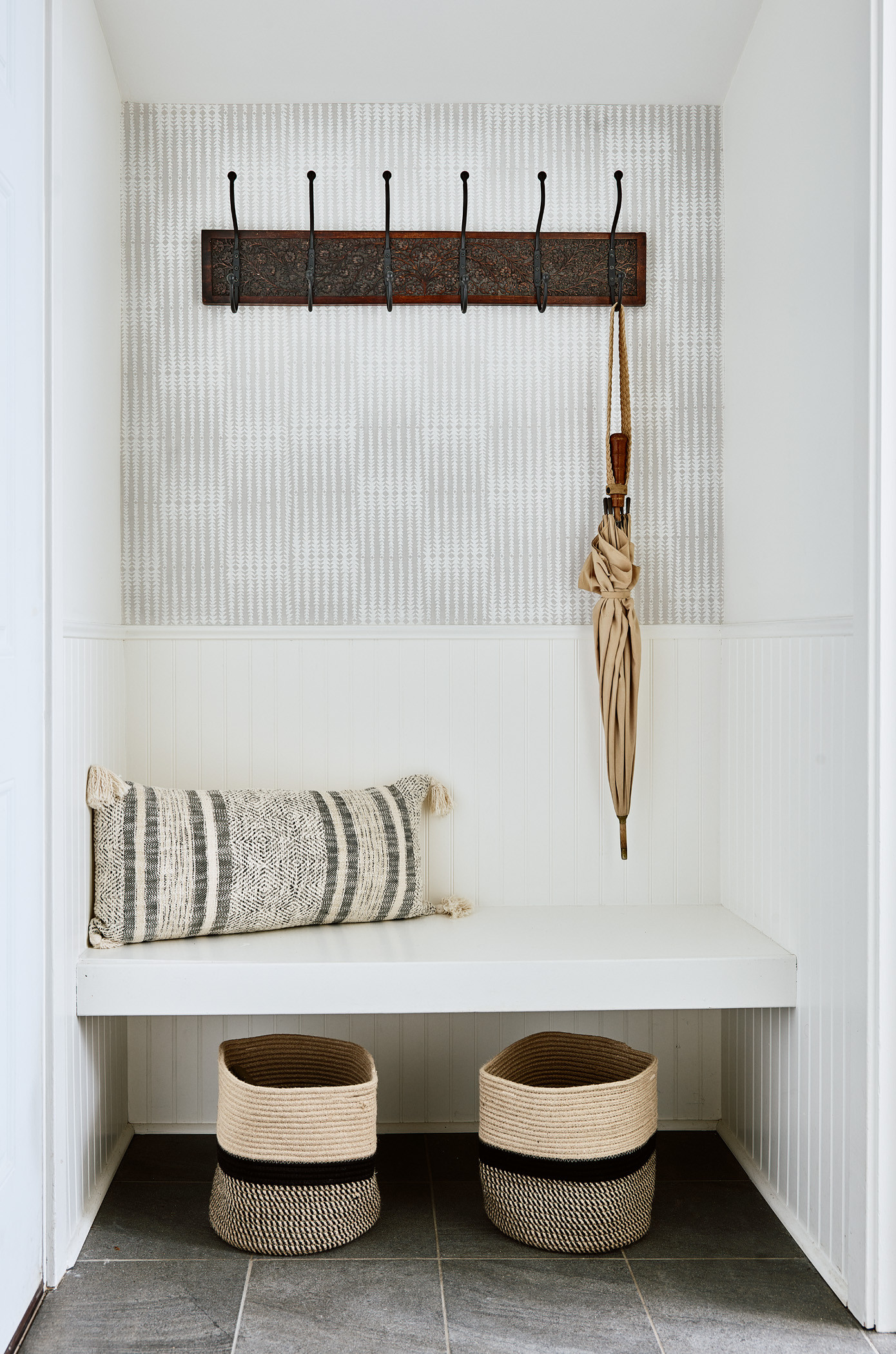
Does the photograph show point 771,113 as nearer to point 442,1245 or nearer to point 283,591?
point 283,591

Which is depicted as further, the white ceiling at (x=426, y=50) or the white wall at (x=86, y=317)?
the white ceiling at (x=426, y=50)

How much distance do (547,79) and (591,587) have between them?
110 centimetres

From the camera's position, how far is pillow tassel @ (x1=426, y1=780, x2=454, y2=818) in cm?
225

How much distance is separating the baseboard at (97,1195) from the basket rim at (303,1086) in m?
0.28

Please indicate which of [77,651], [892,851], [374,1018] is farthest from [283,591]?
[892,851]

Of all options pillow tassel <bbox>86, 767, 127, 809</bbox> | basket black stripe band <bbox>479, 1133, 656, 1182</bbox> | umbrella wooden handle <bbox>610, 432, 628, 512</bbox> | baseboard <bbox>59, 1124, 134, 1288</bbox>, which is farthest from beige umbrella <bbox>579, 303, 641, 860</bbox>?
baseboard <bbox>59, 1124, 134, 1288</bbox>

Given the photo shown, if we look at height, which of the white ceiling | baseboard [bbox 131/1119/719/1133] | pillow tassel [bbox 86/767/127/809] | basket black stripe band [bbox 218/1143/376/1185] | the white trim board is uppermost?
the white ceiling

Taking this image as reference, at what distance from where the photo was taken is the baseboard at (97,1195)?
1.81m

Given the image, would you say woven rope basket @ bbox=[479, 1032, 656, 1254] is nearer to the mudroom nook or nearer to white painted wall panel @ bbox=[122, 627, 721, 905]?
the mudroom nook

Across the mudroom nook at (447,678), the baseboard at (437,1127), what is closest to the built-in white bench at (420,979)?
the mudroom nook at (447,678)

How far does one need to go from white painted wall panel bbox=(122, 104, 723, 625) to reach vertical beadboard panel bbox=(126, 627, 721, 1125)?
0.11 meters

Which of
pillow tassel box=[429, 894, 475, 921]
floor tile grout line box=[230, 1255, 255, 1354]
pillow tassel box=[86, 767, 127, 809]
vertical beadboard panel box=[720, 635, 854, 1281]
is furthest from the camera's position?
pillow tassel box=[429, 894, 475, 921]

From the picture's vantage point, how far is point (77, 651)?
1.90 metres

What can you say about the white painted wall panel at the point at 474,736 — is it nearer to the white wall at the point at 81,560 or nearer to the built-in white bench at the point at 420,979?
the white wall at the point at 81,560
